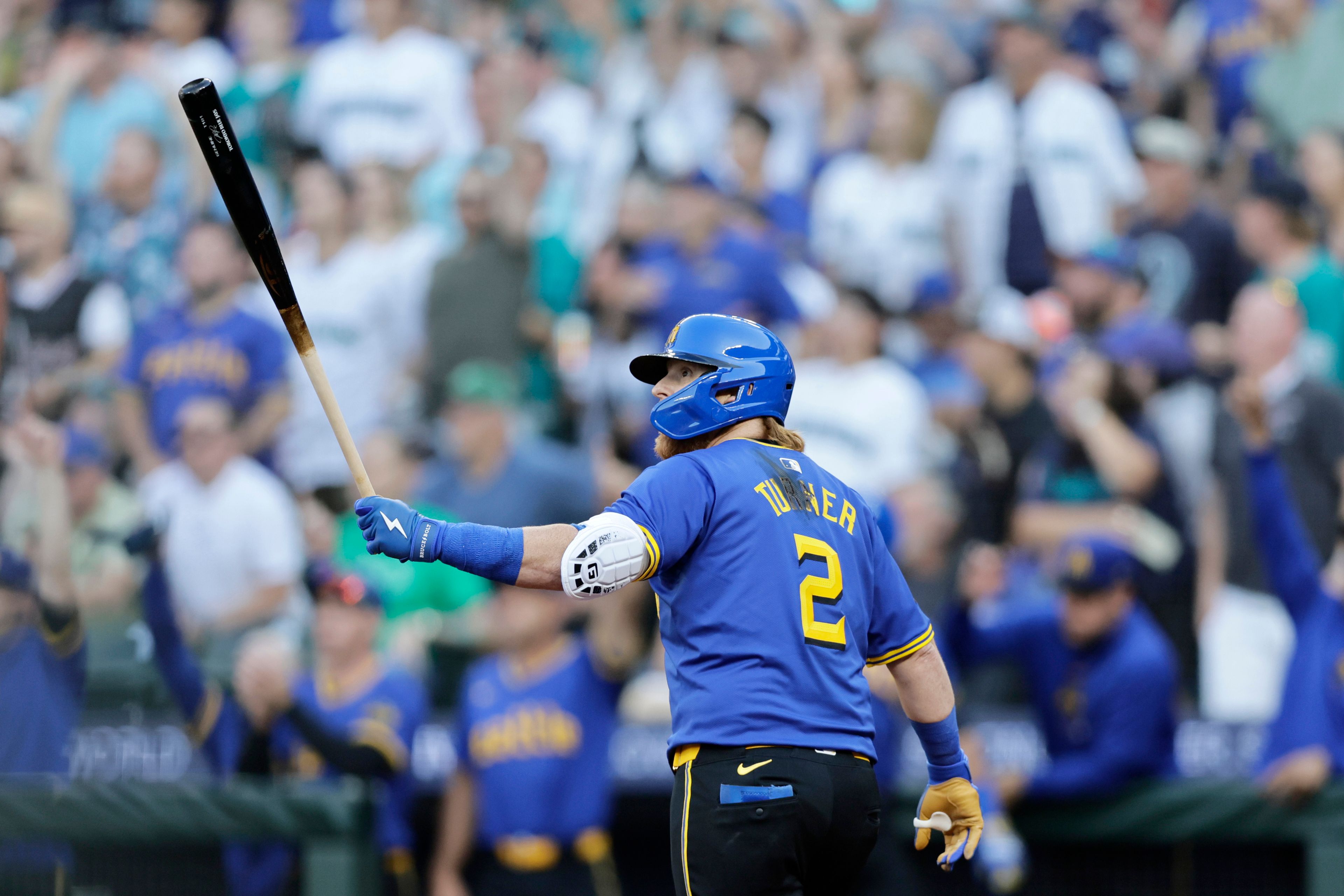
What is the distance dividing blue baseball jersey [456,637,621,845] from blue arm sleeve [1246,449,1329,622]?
2798 mm

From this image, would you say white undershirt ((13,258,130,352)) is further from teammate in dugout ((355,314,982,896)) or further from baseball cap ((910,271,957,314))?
teammate in dugout ((355,314,982,896))

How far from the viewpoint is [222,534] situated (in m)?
7.79

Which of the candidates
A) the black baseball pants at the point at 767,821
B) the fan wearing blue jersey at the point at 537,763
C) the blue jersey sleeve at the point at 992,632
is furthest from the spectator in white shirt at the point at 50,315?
the black baseball pants at the point at 767,821

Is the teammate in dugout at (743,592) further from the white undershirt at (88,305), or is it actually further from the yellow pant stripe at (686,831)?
the white undershirt at (88,305)

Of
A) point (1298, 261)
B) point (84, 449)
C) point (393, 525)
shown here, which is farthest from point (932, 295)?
point (393, 525)

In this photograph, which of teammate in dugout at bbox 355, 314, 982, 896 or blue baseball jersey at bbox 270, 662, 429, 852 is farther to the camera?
blue baseball jersey at bbox 270, 662, 429, 852

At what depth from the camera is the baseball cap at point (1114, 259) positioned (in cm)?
815

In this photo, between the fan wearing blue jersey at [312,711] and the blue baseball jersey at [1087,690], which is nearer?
the blue baseball jersey at [1087,690]

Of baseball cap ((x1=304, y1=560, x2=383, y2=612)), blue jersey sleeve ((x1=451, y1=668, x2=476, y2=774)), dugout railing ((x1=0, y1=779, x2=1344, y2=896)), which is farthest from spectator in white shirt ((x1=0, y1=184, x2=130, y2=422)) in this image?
blue jersey sleeve ((x1=451, y1=668, x2=476, y2=774))

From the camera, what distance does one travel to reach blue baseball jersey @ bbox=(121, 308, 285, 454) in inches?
328

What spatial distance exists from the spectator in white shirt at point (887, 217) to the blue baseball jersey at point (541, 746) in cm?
355

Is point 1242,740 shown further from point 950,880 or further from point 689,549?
point 689,549

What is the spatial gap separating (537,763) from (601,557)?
10.2 feet

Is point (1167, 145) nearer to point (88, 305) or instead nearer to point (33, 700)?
point (88, 305)
